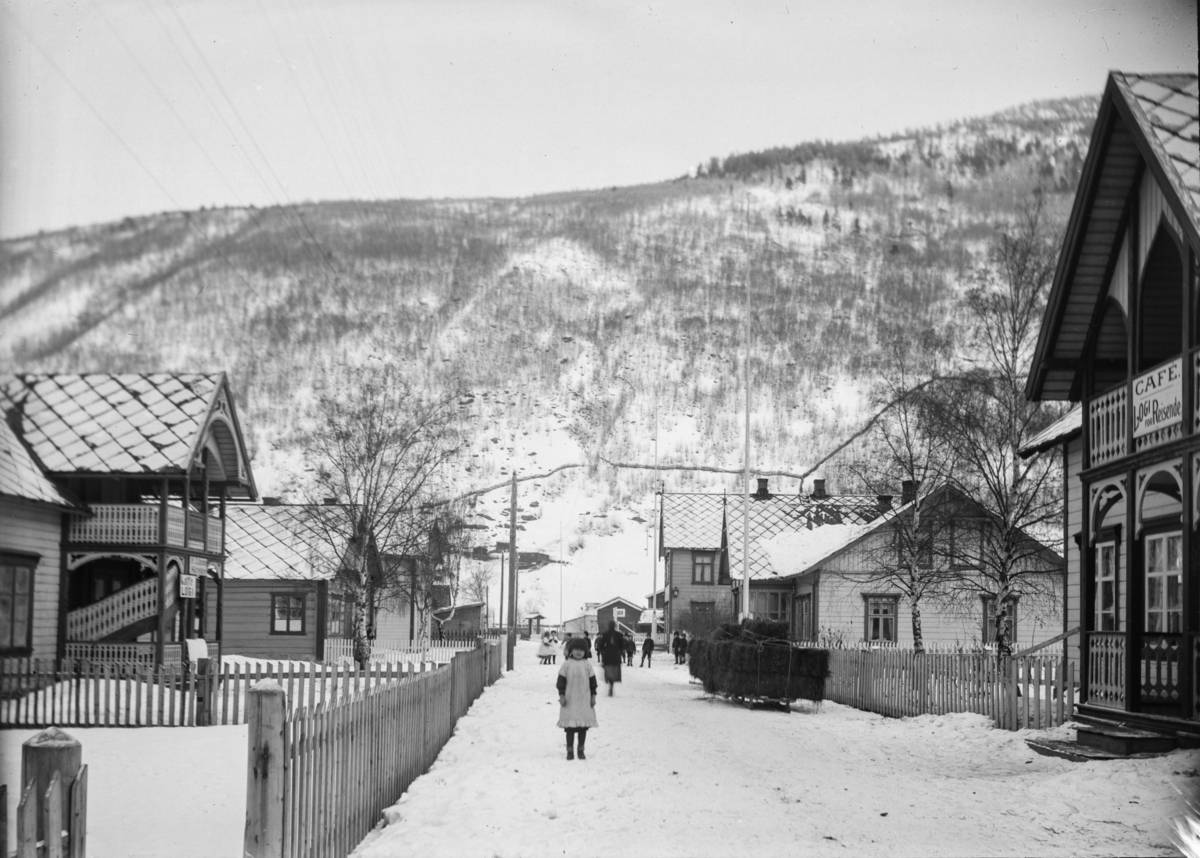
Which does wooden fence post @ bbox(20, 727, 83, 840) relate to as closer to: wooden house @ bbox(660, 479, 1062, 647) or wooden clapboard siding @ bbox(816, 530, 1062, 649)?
wooden house @ bbox(660, 479, 1062, 647)

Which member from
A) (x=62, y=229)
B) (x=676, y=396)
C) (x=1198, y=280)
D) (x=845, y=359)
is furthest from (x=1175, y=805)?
(x=845, y=359)

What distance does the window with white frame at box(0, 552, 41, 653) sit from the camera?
27.1 metres

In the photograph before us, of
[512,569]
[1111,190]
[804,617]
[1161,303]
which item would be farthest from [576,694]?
[804,617]

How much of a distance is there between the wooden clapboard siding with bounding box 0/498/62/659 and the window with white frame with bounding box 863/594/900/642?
27.9 metres

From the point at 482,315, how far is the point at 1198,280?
175 m

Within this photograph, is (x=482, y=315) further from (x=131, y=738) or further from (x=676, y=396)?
(x=131, y=738)

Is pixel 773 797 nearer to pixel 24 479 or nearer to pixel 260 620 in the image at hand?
pixel 24 479

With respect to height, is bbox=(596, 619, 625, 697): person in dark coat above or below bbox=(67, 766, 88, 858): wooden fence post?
below

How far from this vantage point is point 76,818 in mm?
6582

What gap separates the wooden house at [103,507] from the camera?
1137 inches

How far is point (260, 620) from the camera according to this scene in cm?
4678

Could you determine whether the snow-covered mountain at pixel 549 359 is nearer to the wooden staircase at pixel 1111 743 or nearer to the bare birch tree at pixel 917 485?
the bare birch tree at pixel 917 485

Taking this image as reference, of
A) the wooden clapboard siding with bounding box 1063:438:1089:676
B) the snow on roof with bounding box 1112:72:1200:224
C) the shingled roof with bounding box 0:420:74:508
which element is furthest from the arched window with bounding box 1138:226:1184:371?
the shingled roof with bounding box 0:420:74:508

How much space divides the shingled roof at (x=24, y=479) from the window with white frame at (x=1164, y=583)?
1898 centimetres
